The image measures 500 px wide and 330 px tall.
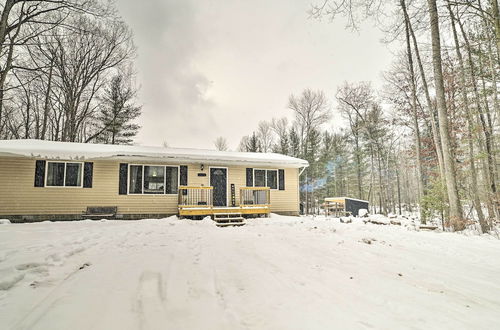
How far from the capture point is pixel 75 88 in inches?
570

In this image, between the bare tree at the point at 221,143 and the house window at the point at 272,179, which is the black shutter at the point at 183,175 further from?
the bare tree at the point at 221,143

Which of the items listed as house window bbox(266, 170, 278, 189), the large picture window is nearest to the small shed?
house window bbox(266, 170, 278, 189)

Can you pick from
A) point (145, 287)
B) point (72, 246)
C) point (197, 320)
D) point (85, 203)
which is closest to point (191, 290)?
point (145, 287)

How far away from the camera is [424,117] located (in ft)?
40.3

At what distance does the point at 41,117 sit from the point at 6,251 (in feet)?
61.5

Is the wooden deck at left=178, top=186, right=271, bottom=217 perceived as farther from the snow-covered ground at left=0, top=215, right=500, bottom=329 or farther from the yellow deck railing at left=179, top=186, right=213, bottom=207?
the snow-covered ground at left=0, top=215, right=500, bottom=329

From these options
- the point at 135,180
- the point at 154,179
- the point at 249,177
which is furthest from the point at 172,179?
the point at 249,177

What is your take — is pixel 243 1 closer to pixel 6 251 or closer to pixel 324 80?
pixel 324 80

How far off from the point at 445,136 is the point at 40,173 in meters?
14.2

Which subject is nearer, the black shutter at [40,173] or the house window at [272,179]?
the black shutter at [40,173]

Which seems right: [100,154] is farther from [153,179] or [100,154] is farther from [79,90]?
[79,90]

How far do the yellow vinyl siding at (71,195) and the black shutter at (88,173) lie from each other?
0.12m

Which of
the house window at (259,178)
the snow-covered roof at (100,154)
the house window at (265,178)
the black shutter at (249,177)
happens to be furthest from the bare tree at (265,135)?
the snow-covered roof at (100,154)

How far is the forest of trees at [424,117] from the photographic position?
6.31 metres
